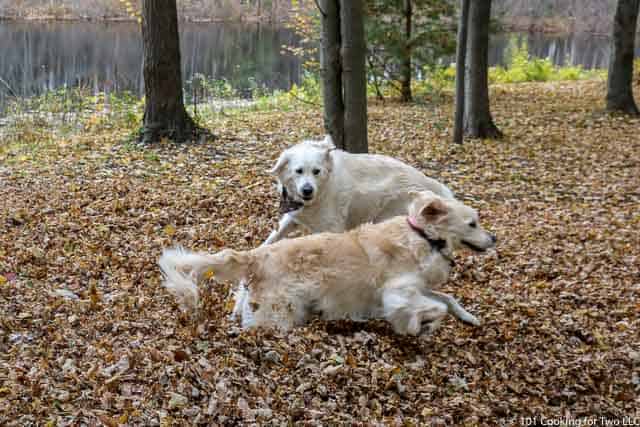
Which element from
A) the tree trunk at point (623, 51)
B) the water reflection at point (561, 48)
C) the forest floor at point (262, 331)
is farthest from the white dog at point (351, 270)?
the water reflection at point (561, 48)

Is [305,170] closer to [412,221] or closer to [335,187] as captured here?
[335,187]

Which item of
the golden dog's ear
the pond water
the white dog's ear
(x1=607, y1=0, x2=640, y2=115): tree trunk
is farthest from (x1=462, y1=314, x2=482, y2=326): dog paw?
the pond water

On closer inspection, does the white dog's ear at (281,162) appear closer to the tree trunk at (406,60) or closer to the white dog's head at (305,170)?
the white dog's head at (305,170)

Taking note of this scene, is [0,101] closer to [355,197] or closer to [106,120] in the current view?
[106,120]

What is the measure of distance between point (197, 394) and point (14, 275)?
10.0 ft

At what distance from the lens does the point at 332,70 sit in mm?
9477

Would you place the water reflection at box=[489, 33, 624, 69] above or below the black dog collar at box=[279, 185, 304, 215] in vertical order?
above

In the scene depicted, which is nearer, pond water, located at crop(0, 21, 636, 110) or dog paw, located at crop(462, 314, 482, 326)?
dog paw, located at crop(462, 314, 482, 326)

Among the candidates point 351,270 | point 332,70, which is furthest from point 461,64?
point 351,270

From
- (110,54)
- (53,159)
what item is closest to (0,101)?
(53,159)

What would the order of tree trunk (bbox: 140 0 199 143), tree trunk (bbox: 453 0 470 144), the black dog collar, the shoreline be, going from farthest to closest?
the shoreline, tree trunk (bbox: 453 0 470 144), tree trunk (bbox: 140 0 199 143), the black dog collar

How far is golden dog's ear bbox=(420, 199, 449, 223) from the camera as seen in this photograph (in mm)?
5285

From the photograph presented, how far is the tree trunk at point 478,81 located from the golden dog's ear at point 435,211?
918cm

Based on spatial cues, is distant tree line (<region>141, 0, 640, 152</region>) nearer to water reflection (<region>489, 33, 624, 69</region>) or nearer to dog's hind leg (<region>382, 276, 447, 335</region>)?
dog's hind leg (<region>382, 276, 447, 335</region>)
